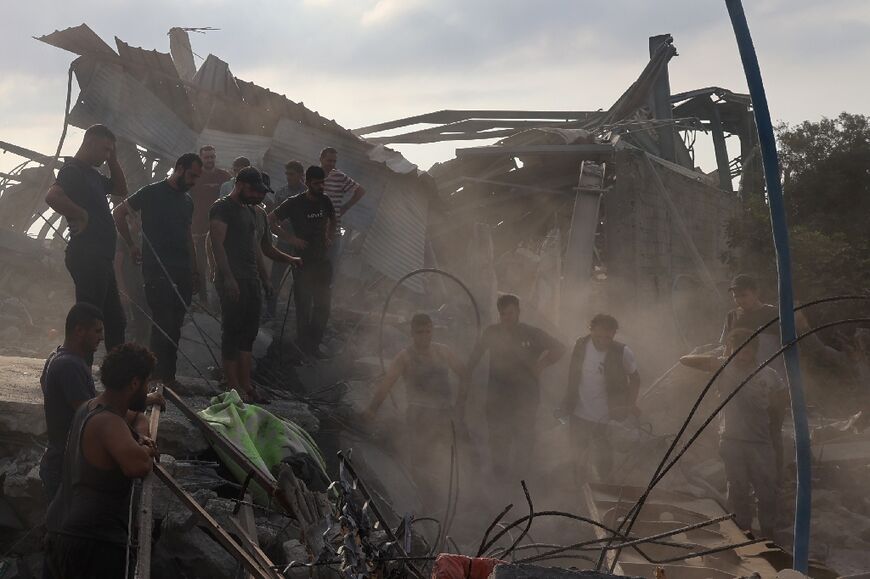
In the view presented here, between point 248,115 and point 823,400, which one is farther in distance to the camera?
point 248,115

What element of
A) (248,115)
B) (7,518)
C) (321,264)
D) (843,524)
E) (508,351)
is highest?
(248,115)

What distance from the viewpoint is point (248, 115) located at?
1241 cm

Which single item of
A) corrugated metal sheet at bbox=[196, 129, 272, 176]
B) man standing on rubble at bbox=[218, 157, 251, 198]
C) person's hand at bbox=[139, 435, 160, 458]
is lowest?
person's hand at bbox=[139, 435, 160, 458]

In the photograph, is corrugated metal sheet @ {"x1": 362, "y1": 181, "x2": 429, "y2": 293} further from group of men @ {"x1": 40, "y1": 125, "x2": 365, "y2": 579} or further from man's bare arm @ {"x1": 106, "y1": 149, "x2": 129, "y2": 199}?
man's bare arm @ {"x1": 106, "y1": 149, "x2": 129, "y2": 199}

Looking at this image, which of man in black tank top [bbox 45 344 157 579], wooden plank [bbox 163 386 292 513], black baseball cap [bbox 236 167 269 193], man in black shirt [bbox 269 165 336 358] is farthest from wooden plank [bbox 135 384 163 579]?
man in black shirt [bbox 269 165 336 358]

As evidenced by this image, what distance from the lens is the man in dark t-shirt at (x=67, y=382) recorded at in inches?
166

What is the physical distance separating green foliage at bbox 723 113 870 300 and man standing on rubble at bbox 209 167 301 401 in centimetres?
854

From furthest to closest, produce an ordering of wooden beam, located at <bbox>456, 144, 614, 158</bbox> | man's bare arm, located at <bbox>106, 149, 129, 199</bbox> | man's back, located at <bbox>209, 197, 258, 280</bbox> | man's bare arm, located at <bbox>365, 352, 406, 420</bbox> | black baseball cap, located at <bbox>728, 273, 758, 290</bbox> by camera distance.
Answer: wooden beam, located at <bbox>456, 144, 614, 158</bbox>
man's bare arm, located at <bbox>365, 352, 406, 420</bbox>
black baseball cap, located at <bbox>728, 273, 758, 290</bbox>
man's back, located at <bbox>209, 197, 258, 280</bbox>
man's bare arm, located at <bbox>106, 149, 129, 199</bbox>

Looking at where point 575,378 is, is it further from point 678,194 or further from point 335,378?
point 678,194

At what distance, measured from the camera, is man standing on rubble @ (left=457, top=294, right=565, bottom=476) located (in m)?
7.61

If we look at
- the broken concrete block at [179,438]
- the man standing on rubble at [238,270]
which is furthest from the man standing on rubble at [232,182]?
the broken concrete block at [179,438]

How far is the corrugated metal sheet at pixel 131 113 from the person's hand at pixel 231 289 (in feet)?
22.3

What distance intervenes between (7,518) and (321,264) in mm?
3645

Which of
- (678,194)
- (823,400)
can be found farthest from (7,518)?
(678,194)
